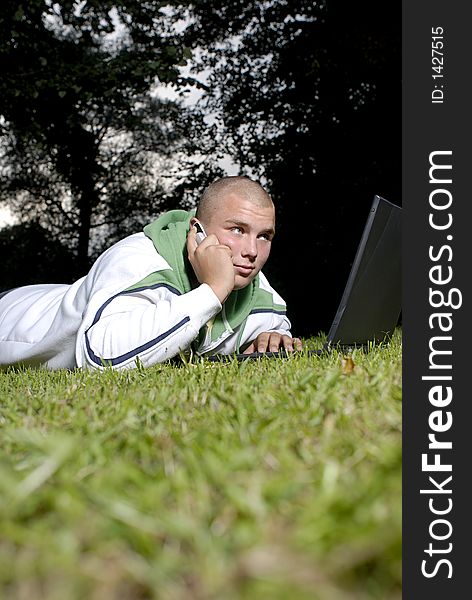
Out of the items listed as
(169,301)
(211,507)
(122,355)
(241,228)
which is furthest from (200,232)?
(211,507)

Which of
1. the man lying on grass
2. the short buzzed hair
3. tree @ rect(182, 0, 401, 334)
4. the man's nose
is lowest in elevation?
the man lying on grass

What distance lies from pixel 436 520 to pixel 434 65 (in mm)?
1479

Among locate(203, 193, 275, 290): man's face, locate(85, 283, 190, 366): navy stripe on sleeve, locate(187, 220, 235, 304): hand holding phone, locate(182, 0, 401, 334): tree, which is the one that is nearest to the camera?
locate(85, 283, 190, 366): navy stripe on sleeve

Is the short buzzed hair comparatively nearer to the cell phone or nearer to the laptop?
the cell phone

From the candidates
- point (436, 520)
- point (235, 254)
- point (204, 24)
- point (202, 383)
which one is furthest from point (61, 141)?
point (436, 520)

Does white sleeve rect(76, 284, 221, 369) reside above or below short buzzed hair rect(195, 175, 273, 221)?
below

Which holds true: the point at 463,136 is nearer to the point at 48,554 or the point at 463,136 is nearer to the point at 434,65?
the point at 434,65

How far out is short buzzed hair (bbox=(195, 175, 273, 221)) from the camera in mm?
3867

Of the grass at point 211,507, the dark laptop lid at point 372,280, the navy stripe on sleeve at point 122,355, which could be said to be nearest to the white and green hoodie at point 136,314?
the navy stripe on sleeve at point 122,355

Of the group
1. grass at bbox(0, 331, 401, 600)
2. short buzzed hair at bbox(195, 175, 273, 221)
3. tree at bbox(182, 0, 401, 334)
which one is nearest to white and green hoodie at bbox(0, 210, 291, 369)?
short buzzed hair at bbox(195, 175, 273, 221)

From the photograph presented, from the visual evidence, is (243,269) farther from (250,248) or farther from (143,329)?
(143,329)

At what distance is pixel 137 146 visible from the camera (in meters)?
23.2

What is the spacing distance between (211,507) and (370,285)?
2705 mm

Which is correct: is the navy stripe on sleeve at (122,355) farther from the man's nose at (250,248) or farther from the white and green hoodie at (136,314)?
the man's nose at (250,248)
